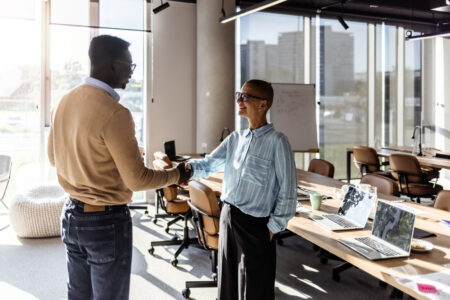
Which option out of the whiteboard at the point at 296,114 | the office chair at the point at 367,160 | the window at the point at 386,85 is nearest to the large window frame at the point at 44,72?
the whiteboard at the point at 296,114

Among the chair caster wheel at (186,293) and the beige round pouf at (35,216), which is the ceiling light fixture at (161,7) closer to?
the beige round pouf at (35,216)

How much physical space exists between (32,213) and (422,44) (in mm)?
8686

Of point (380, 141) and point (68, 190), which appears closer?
point (68, 190)

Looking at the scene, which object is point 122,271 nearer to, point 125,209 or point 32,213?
point 125,209

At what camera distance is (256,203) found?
2195 millimetres

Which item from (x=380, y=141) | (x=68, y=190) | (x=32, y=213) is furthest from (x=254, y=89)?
(x=380, y=141)

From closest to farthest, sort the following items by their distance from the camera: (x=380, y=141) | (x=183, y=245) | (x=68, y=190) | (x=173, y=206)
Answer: (x=68, y=190) → (x=183, y=245) → (x=173, y=206) → (x=380, y=141)

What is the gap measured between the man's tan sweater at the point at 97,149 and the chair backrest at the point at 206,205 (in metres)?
1.38

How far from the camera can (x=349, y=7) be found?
8.25 m

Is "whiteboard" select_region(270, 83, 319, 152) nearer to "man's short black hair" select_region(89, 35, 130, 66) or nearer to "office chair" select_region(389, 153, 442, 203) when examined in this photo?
"office chair" select_region(389, 153, 442, 203)

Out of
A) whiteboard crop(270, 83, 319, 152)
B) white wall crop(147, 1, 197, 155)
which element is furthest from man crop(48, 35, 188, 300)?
white wall crop(147, 1, 197, 155)

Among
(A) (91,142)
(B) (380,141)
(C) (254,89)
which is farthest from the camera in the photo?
(B) (380,141)

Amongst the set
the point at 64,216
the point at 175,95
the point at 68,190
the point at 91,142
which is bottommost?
the point at 64,216

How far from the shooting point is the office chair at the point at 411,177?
5648mm
